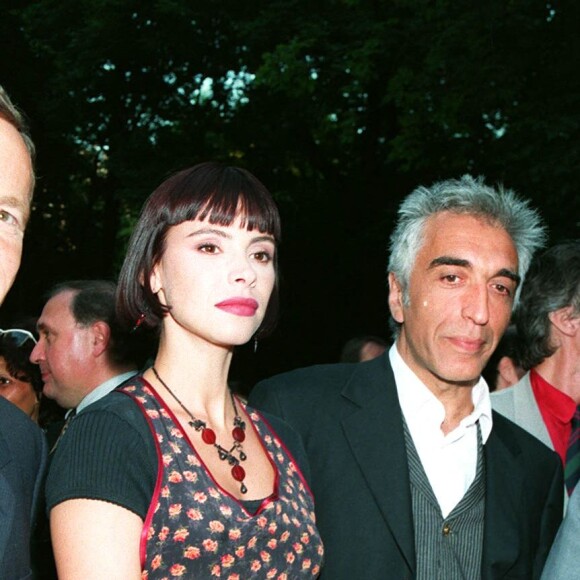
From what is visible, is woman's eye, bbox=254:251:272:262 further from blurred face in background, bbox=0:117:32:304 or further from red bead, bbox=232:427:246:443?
blurred face in background, bbox=0:117:32:304

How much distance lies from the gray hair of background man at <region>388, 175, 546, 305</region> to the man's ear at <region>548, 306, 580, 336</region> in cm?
99

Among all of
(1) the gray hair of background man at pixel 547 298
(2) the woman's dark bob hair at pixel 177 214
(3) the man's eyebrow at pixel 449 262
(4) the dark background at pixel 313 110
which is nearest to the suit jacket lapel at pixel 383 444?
(3) the man's eyebrow at pixel 449 262

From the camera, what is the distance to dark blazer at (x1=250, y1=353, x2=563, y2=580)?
9.11 feet

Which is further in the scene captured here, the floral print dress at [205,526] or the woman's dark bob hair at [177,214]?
the woman's dark bob hair at [177,214]

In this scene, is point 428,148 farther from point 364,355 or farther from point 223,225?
point 223,225

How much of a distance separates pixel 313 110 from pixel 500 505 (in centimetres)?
994

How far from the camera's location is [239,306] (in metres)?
2.37

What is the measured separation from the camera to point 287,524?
2285 mm

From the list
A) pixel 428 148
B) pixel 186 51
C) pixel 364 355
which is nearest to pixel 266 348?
pixel 428 148

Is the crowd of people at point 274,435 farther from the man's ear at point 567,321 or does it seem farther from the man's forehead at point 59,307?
the man's forehead at point 59,307

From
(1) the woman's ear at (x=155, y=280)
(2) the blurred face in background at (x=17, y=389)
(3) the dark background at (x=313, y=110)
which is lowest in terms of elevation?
(2) the blurred face in background at (x=17, y=389)

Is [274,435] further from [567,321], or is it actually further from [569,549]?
[567,321]

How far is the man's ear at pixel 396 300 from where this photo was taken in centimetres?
331

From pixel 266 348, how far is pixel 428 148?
4.17m
